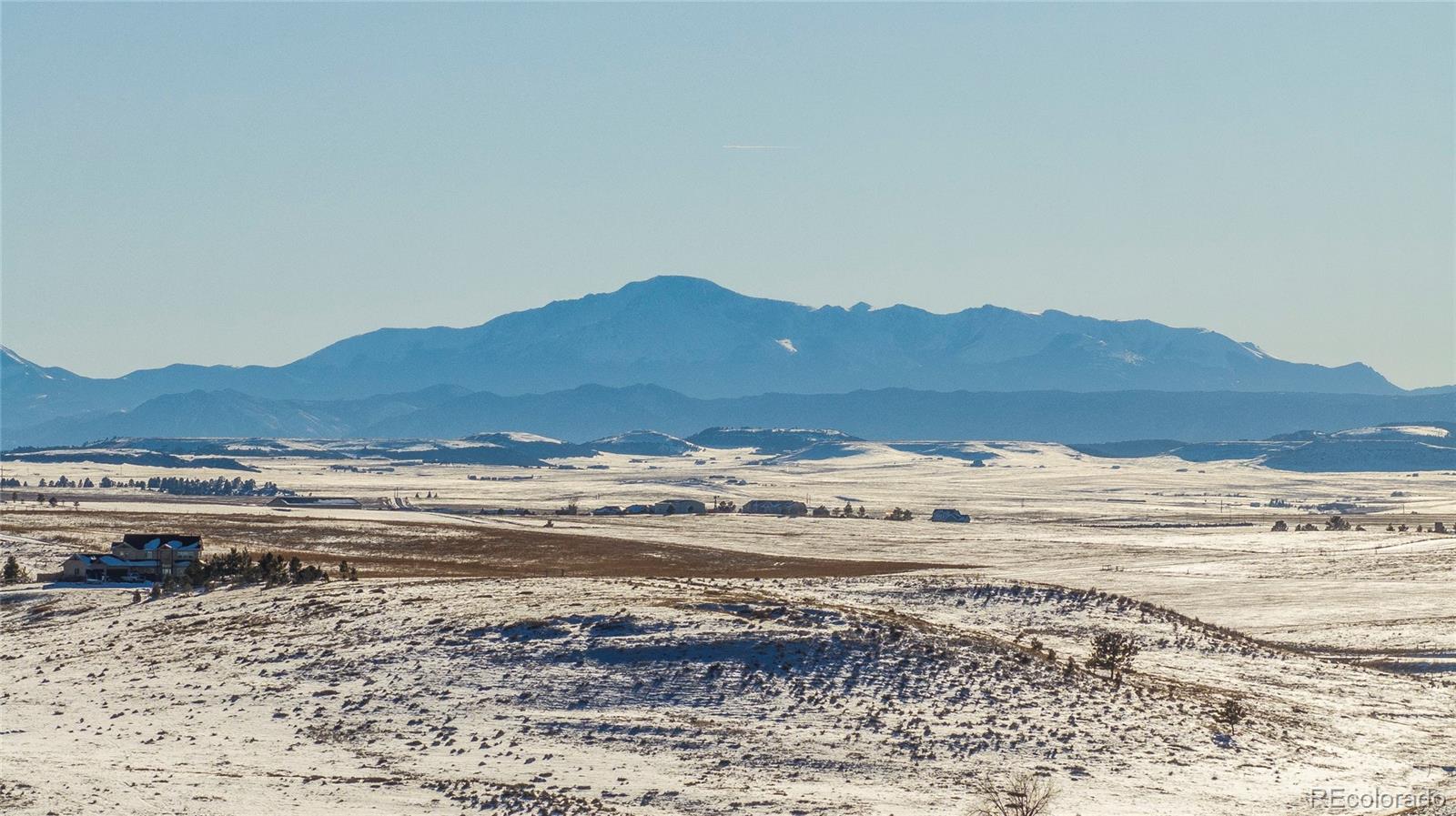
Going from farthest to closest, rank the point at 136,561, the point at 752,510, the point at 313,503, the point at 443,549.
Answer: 1. the point at 313,503
2. the point at 752,510
3. the point at 443,549
4. the point at 136,561

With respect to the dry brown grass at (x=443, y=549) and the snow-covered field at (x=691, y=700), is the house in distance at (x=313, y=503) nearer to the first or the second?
the dry brown grass at (x=443, y=549)

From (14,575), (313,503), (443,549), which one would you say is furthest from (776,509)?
(14,575)

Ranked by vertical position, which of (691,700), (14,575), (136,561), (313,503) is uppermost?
(136,561)

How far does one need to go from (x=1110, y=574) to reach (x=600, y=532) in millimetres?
51790

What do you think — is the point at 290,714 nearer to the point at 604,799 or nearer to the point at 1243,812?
the point at 604,799

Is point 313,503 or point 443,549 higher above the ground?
point 313,503

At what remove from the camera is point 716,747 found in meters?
41.0

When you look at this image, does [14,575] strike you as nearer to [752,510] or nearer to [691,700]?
[691,700]

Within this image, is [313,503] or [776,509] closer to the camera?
[776,509]

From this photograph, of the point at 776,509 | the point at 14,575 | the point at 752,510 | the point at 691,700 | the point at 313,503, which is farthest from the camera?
the point at 313,503

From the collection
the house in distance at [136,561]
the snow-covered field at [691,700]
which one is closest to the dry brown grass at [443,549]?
the house in distance at [136,561]

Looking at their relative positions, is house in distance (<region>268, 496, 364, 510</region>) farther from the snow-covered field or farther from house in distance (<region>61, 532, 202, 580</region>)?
the snow-covered field

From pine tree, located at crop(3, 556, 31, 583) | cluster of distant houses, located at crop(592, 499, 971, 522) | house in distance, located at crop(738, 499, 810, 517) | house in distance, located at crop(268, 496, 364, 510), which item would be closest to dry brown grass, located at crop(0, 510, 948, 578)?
pine tree, located at crop(3, 556, 31, 583)

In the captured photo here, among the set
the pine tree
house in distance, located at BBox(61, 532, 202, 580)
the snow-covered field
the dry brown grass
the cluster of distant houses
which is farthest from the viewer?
the cluster of distant houses
